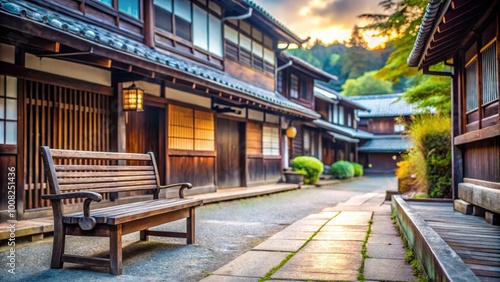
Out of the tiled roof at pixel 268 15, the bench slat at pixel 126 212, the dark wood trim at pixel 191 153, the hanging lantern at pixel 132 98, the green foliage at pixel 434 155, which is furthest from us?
the tiled roof at pixel 268 15

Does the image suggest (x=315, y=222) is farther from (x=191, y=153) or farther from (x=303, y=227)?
(x=191, y=153)

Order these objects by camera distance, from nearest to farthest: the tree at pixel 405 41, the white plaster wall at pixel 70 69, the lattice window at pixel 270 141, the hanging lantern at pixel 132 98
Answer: the white plaster wall at pixel 70 69 < the hanging lantern at pixel 132 98 < the tree at pixel 405 41 < the lattice window at pixel 270 141

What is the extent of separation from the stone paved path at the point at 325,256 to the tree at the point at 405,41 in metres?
4.13

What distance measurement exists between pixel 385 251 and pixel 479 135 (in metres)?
1.99

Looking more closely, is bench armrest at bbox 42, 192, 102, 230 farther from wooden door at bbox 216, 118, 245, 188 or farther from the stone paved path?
wooden door at bbox 216, 118, 245, 188

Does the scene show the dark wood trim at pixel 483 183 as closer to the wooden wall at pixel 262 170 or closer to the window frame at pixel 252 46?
the wooden wall at pixel 262 170

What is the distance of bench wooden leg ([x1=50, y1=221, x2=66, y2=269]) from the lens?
391 centimetres

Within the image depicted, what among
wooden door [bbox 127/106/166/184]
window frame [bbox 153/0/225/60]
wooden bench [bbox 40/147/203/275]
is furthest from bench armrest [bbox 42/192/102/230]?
window frame [bbox 153/0/225/60]

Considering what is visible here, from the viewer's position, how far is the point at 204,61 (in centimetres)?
1157

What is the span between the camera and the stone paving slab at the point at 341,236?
17.6 feet

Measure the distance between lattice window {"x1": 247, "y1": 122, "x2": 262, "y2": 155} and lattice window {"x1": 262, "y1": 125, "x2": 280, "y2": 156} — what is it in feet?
1.39

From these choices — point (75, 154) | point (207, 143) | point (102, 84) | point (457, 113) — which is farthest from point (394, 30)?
point (75, 154)

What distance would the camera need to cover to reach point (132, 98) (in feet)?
25.6

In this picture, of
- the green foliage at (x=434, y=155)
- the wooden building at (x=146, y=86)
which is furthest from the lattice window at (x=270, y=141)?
the green foliage at (x=434, y=155)
